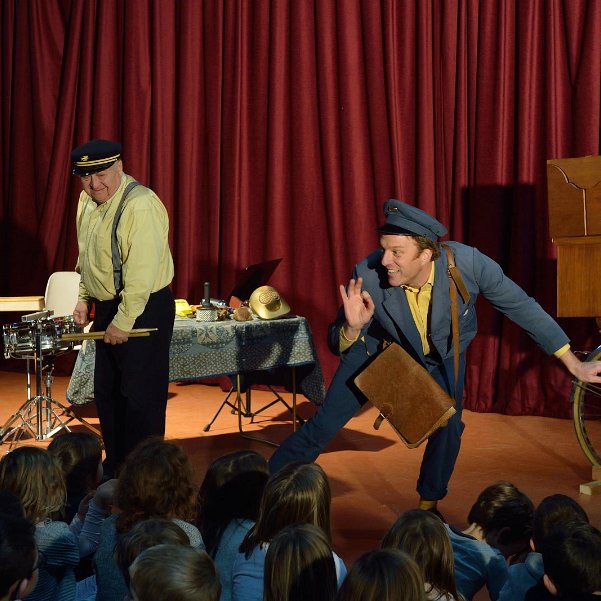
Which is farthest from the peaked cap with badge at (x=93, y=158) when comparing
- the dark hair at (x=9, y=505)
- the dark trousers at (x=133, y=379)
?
the dark hair at (x=9, y=505)

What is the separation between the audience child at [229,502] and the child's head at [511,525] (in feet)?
2.26

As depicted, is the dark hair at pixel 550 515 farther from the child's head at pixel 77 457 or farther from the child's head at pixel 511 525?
the child's head at pixel 77 457

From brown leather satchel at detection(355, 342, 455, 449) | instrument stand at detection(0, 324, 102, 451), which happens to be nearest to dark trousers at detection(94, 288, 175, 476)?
instrument stand at detection(0, 324, 102, 451)

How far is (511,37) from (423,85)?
2.05 ft

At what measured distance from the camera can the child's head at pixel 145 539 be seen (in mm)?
1979

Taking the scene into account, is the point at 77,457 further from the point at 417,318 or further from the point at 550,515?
the point at 550,515

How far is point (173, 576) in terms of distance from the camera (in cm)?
168

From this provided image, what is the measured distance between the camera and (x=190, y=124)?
7176mm

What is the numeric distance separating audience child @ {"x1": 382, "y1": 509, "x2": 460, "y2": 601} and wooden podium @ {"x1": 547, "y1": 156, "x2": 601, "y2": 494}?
2.24 metres

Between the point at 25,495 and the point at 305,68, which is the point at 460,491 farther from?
the point at 305,68

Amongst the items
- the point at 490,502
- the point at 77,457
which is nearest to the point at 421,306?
the point at 490,502

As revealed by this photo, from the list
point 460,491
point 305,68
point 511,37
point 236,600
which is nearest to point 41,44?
point 305,68

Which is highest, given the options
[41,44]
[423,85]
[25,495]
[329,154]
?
[41,44]

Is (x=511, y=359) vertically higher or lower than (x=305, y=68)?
lower
